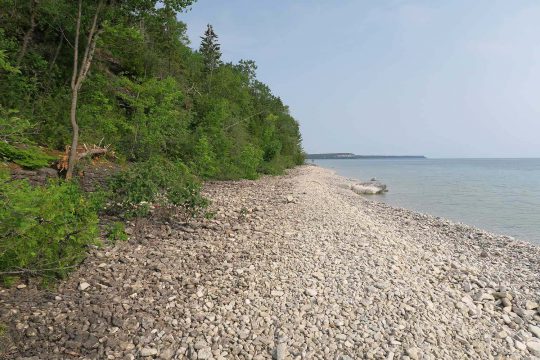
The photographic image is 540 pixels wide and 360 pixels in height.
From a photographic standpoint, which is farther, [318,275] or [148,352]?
[318,275]

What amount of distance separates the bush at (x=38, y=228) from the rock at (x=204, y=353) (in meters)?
2.03

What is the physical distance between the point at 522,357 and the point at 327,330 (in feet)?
9.77

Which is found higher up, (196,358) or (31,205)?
(31,205)

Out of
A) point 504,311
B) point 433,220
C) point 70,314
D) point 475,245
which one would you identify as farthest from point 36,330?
point 433,220

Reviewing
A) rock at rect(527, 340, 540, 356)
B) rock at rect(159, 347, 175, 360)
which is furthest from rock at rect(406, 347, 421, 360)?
Answer: rock at rect(159, 347, 175, 360)

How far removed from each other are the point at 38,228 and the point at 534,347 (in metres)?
7.62

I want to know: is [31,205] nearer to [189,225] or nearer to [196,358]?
[196,358]

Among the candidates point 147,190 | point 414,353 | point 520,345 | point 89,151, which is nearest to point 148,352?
point 414,353

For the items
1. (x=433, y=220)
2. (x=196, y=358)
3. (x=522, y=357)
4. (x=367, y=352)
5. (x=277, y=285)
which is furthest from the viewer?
(x=433, y=220)

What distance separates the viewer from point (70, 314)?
17.0 feet

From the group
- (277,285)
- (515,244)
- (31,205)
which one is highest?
(31,205)

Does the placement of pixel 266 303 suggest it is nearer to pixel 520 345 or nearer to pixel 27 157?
pixel 520 345

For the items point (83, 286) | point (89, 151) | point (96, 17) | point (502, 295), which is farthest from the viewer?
point (89, 151)

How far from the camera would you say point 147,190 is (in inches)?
330
